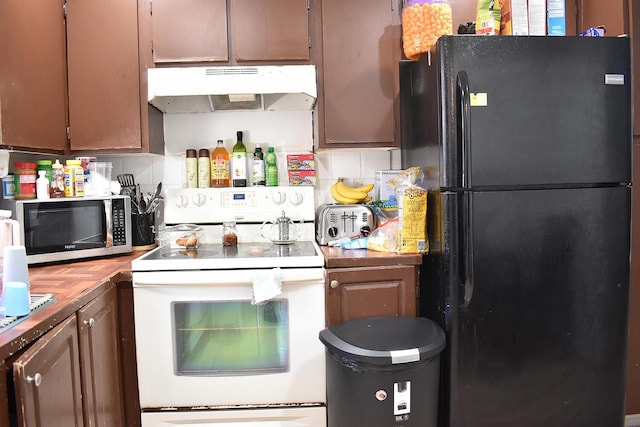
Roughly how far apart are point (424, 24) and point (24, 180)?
5.91 ft

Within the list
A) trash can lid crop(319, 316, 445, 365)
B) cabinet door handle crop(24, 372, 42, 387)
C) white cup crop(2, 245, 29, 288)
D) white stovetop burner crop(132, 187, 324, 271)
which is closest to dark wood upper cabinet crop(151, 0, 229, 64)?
white stovetop burner crop(132, 187, 324, 271)

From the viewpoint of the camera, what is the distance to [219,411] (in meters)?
1.87

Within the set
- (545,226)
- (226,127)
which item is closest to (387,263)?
(545,226)

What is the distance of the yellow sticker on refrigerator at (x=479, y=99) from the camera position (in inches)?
64.8

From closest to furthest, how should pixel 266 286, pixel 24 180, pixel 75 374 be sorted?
pixel 75 374, pixel 266 286, pixel 24 180

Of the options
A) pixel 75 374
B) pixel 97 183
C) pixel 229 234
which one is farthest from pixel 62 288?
pixel 229 234

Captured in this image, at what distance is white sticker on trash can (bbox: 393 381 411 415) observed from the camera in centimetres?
158

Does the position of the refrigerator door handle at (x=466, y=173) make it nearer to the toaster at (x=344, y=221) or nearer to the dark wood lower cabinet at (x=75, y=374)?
the toaster at (x=344, y=221)

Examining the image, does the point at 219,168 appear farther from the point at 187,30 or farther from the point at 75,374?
the point at 75,374

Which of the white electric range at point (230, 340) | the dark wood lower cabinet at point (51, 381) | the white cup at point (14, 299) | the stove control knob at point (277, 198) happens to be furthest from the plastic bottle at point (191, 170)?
the white cup at point (14, 299)

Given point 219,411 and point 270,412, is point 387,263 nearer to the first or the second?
point 270,412

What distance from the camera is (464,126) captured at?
5.38 feet

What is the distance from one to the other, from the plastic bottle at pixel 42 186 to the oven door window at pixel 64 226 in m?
0.08

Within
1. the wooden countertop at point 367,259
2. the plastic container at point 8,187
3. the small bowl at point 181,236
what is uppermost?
the plastic container at point 8,187
